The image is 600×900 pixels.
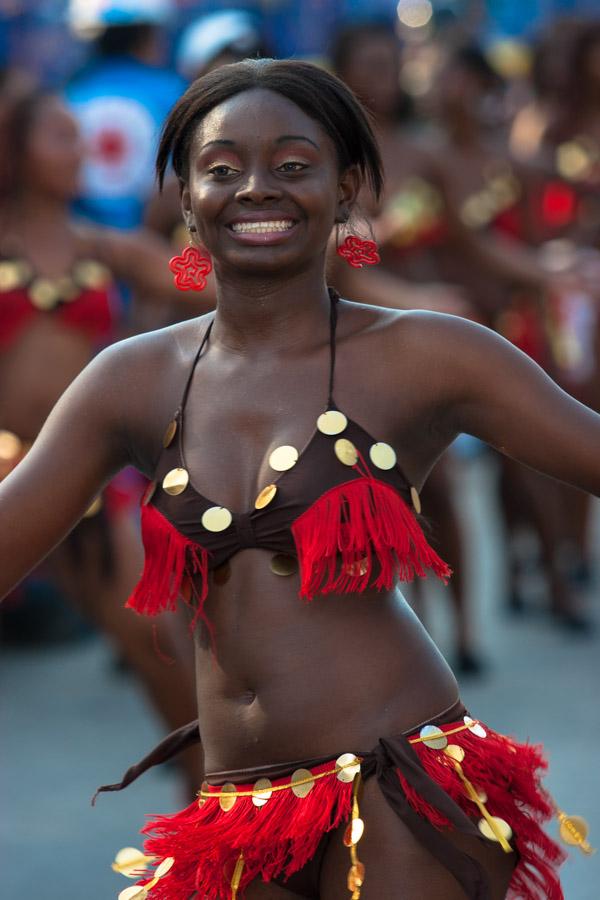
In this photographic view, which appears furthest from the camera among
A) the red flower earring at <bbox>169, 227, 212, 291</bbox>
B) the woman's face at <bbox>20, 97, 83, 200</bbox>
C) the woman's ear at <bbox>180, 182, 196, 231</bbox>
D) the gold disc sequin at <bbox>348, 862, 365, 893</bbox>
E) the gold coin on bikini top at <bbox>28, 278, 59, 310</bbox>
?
the woman's face at <bbox>20, 97, 83, 200</bbox>

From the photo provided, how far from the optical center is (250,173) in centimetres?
255

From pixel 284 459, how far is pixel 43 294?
102 inches

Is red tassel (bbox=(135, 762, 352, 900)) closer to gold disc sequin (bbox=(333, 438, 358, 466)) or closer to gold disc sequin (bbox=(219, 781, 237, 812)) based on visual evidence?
gold disc sequin (bbox=(219, 781, 237, 812))

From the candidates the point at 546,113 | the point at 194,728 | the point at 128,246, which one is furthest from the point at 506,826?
the point at 546,113

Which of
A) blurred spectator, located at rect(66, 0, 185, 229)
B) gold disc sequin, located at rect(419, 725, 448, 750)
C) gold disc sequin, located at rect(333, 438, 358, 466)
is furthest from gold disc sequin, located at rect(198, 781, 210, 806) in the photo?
blurred spectator, located at rect(66, 0, 185, 229)

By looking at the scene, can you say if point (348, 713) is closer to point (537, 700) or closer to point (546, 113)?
point (537, 700)

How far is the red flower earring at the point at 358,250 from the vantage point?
2.75m

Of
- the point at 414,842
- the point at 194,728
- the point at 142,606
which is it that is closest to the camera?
the point at 414,842

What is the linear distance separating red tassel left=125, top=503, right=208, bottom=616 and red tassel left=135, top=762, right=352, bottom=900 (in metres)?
0.31

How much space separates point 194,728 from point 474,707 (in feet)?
11.7

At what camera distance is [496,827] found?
258cm

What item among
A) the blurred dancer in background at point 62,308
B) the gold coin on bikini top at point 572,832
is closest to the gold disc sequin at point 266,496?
the gold coin on bikini top at point 572,832

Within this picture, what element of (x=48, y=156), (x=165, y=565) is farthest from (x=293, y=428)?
(x=48, y=156)

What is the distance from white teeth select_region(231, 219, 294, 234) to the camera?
2.56 m
